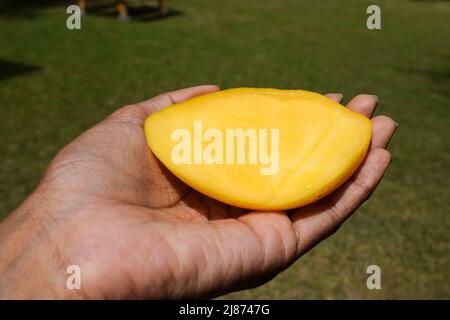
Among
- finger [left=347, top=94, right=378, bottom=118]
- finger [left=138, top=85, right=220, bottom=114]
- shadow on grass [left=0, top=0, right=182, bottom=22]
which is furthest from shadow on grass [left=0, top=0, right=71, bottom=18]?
finger [left=347, top=94, right=378, bottom=118]

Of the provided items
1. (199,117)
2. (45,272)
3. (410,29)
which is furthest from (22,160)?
(410,29)

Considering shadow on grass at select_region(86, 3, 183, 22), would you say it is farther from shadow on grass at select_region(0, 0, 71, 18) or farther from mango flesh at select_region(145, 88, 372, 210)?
mango flesh at select_region(145, 88, 372, 210)

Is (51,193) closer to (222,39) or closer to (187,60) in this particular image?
(187,60)

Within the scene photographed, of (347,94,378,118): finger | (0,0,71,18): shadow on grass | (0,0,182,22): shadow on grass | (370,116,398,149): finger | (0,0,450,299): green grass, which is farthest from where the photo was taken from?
(0,0,182,22): shadow on grass

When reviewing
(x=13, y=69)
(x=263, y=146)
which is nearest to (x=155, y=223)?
(x=263, y=146)

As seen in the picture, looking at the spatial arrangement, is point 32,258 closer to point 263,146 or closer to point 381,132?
point 263,146

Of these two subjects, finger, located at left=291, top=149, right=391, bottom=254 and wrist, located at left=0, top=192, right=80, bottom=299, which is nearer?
wrist, located at left=0, top=192, right=80, bottom=299
